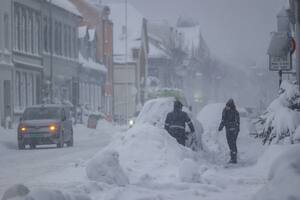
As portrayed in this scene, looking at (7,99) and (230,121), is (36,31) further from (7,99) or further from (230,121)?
(230,121)

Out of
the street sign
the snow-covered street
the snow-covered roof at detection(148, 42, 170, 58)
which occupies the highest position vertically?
the snow-covered roof at detection(148, 42, 170, 58)

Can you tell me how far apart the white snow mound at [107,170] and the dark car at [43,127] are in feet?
56.8

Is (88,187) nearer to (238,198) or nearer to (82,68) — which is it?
(238,198)

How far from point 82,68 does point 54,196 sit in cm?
5893

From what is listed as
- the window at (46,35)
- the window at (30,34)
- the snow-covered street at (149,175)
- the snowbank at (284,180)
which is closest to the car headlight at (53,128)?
the snow-covered street at (149,175)

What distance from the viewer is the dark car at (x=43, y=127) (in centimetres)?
3303

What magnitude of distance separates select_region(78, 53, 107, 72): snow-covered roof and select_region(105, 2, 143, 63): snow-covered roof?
12.0 m

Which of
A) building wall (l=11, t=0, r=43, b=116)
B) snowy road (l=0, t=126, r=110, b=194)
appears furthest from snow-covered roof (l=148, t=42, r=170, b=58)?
snowy road (l=0, t=126, r=110, b=194)

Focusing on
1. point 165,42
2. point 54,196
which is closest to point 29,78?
point 54,196

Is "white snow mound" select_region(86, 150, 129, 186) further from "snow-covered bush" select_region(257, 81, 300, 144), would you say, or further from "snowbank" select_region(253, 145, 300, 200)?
"snowbank" select_region(253, 145, 300, 200)

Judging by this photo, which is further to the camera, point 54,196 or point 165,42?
point 165,42

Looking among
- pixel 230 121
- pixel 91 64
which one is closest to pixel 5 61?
pixel 91 64

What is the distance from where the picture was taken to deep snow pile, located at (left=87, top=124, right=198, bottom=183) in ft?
55.0

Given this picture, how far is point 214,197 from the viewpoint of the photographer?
1377cm
